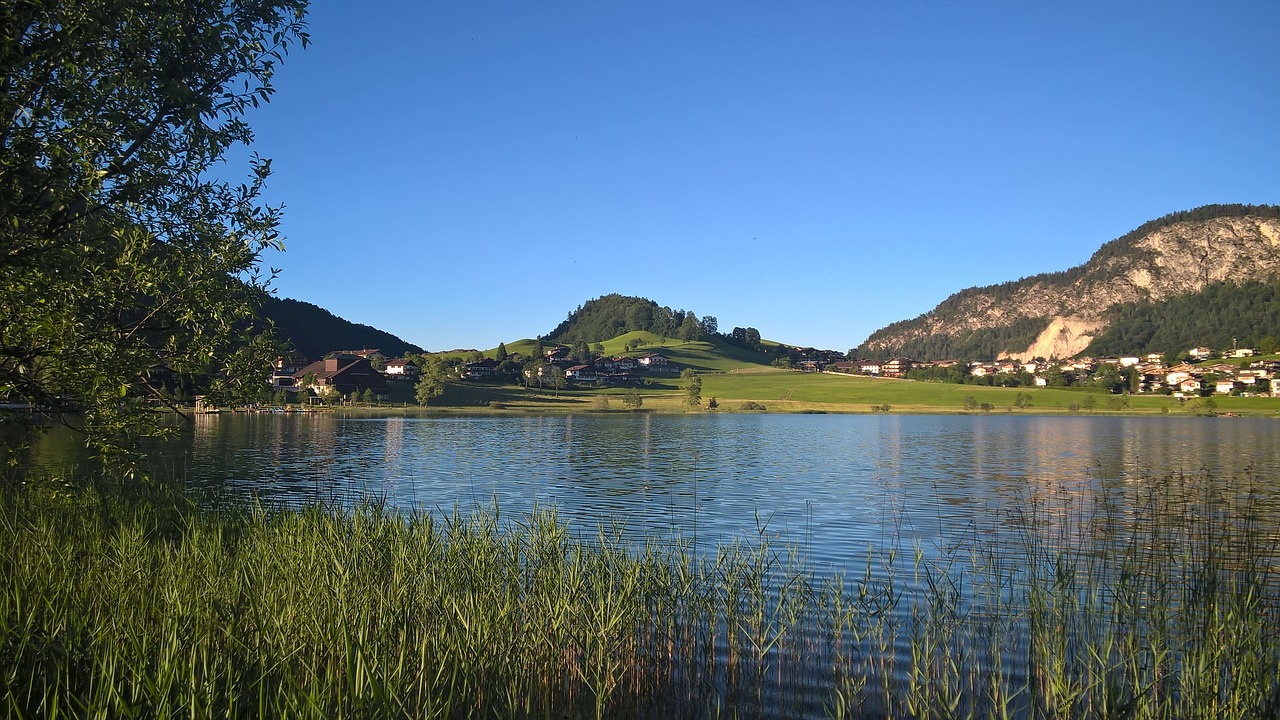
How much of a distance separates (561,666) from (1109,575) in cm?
1297

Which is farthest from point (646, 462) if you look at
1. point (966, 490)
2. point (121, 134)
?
point (121, 134)

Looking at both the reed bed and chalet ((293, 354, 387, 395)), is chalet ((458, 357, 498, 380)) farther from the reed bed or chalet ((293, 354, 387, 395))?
the reed bed

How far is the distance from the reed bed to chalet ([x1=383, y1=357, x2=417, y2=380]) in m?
170

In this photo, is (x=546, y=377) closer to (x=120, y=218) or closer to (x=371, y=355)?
(x=371, y=355)

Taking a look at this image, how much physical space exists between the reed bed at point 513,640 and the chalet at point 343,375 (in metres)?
144

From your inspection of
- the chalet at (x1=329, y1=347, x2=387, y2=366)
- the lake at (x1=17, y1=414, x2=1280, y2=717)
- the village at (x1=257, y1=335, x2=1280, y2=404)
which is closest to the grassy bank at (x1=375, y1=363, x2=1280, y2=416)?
the village at (x1=257, y1=335, x2=1280, y2=404)

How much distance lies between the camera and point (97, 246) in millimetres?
13164

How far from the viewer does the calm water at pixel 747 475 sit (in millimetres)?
25391

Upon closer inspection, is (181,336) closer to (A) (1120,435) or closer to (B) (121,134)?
(B) (121,134)

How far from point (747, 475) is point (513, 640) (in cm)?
3340

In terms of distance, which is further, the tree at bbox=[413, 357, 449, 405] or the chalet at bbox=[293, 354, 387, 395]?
the chalet at bbox=[293, 354, 387, 395]

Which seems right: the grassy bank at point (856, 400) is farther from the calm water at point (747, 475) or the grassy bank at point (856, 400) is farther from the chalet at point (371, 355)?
the calm water at point (747, 475)

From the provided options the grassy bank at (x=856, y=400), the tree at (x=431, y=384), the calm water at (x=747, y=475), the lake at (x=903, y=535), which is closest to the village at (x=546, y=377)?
the grassy bank at (x=856, y=400)

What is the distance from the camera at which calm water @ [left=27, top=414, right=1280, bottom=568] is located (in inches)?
1000
